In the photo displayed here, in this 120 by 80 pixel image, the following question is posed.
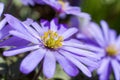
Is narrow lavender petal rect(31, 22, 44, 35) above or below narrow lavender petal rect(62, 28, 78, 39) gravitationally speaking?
below

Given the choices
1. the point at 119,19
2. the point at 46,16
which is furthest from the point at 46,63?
the point at 119,19

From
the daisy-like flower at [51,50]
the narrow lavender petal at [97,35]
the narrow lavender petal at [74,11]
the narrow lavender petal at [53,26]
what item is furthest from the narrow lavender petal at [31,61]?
the narrow lavender petal at [97,35]

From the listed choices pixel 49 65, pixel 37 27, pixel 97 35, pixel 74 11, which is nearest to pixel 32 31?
pixel 37 27

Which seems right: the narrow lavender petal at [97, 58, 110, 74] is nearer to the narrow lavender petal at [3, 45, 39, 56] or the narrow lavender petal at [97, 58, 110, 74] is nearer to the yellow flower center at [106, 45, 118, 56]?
the yellow flower center at [106, 45, 118, 56]

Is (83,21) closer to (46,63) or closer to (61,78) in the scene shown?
(61,78)

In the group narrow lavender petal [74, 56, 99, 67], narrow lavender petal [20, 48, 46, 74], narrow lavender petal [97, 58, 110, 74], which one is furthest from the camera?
narrow lavender petal [97, 58, 110, 74]

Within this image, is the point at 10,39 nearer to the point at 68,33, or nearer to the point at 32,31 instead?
the point at 32,31

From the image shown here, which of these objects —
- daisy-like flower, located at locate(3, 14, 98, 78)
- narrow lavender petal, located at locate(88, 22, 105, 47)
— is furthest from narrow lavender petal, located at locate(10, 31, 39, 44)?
narrow lavender petal, located at locate(88, 22, 105, 47)
